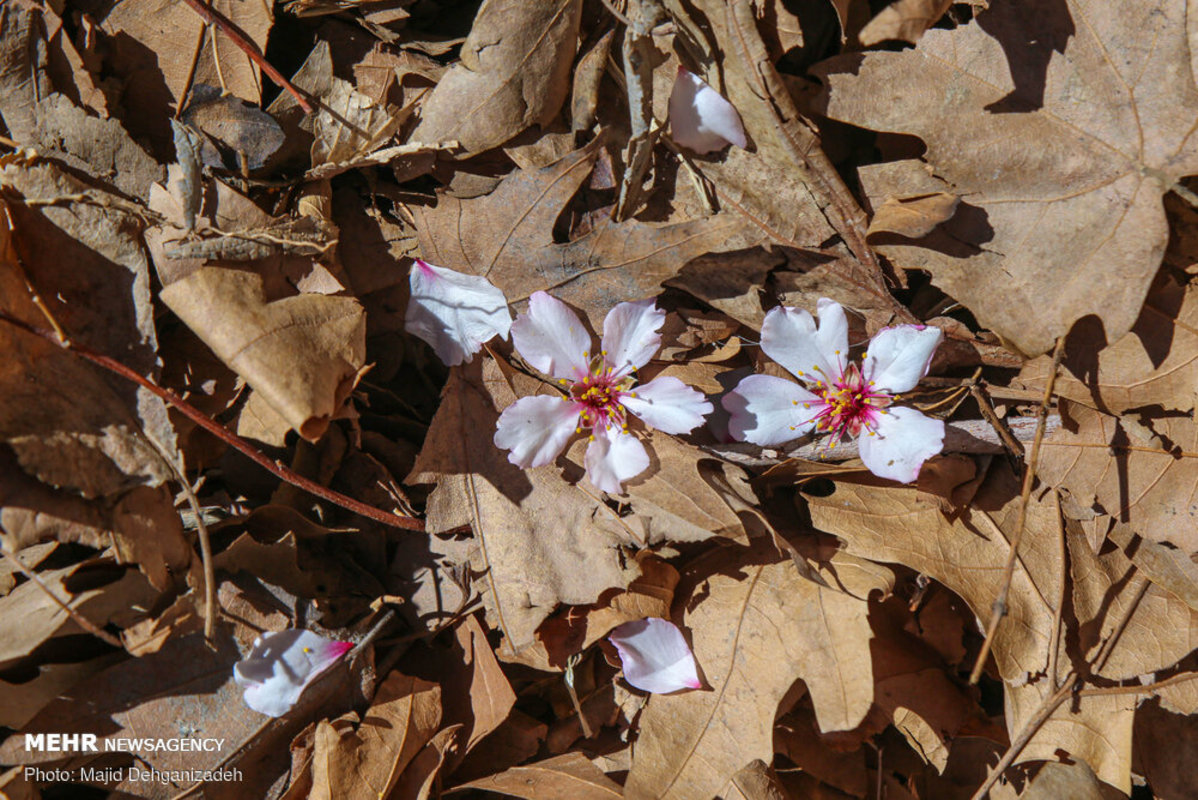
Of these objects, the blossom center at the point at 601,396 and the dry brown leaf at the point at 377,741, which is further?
the blossom center at the point at 601,396

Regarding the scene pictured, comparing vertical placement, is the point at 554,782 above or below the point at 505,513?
below

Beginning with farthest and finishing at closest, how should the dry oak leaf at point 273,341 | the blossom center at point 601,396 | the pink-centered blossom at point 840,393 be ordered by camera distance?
the blossom center at point 601,396 → the pink-centered blossom at point 840,393 → the dry oak leaf at point 273,341

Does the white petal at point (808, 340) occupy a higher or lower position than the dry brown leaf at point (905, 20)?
lower

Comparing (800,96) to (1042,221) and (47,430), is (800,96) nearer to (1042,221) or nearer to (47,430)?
(1042,221)

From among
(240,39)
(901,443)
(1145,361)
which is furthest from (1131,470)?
(240,39)

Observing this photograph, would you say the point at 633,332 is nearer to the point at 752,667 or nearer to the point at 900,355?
the point at 900,355

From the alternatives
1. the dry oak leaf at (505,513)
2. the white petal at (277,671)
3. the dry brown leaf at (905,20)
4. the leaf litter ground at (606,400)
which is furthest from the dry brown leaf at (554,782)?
the dry brown leaf at (905,20)

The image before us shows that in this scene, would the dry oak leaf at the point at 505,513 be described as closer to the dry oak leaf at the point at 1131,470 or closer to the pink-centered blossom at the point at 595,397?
the pink-centered blossom at the point at 595,397
